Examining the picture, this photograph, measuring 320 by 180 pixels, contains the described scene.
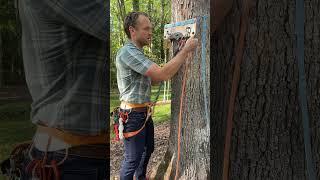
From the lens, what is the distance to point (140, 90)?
5.35 feet

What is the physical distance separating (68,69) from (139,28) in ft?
1.00

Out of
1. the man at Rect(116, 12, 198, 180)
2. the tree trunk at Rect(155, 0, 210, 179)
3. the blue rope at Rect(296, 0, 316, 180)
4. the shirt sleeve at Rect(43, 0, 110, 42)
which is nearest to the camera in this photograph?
the shirt sleeve at Rect(43, 0, 110, 42)

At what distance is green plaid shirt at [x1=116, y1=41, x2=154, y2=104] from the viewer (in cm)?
158

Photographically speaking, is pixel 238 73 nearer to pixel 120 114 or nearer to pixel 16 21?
pixel 120 114

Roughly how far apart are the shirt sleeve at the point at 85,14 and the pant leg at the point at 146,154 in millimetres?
415

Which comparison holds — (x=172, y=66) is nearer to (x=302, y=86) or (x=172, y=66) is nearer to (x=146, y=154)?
(x=146, y=154)

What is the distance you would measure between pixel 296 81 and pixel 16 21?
1.25 m

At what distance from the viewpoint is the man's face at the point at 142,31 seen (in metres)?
1.64

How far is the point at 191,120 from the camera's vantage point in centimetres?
180

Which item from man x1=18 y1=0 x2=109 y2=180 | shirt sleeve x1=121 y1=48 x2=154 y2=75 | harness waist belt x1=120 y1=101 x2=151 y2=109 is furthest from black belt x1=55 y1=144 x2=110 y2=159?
shirt sleeve x1=121 y1=48 x2=154 y2=75

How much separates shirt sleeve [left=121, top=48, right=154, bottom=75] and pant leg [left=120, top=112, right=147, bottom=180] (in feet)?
0.56

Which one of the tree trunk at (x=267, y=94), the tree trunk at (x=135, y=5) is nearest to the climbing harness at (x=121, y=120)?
the tree trunk at (x=135, y=5)

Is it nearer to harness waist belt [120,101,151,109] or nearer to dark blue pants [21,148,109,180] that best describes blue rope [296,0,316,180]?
harness waist belt [120,101,151,109]

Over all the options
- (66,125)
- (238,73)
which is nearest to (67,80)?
(66,125)
